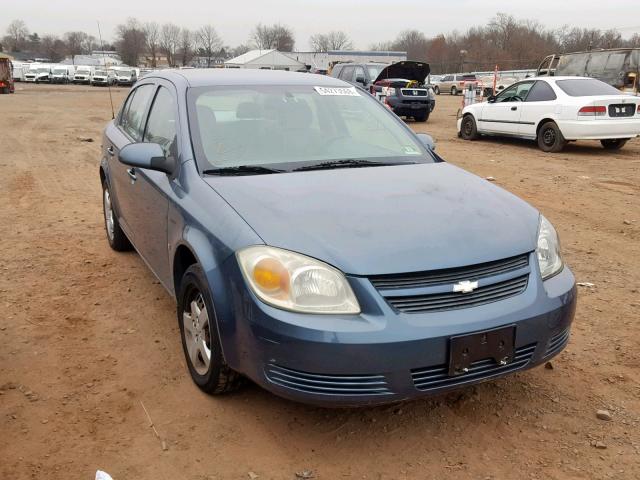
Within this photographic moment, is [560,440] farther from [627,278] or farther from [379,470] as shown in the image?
[627,278]

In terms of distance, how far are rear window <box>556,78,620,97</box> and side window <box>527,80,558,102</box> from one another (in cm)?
21

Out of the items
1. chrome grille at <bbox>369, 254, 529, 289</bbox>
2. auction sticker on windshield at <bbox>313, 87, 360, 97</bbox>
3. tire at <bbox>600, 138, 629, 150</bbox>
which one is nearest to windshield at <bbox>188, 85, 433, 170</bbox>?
auction sticker on windshield at <bbox>313, 87, 360, 97</bbox>

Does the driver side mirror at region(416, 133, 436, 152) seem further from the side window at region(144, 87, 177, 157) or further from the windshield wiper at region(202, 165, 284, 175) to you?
the side window at region(144, 87, 177, 157)

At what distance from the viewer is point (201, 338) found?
3096 millimetres

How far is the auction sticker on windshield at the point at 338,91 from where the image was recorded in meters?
4.11

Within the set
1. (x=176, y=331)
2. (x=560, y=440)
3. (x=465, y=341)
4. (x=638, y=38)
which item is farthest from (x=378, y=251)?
(x=638, y=38)

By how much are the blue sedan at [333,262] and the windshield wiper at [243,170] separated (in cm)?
1

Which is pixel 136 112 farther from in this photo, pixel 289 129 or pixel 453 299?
pixel 453 299

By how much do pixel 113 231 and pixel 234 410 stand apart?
3.05 m

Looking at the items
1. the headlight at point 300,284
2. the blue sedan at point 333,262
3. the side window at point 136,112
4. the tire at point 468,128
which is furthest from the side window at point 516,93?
the headlight at point 300,284

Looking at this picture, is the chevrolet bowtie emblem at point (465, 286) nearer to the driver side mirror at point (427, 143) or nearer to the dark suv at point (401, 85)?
the driver side mirror at point (427, 143)

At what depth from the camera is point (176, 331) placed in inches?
155

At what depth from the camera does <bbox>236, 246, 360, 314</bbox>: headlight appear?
2473 mm

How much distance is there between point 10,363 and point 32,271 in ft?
5.63
